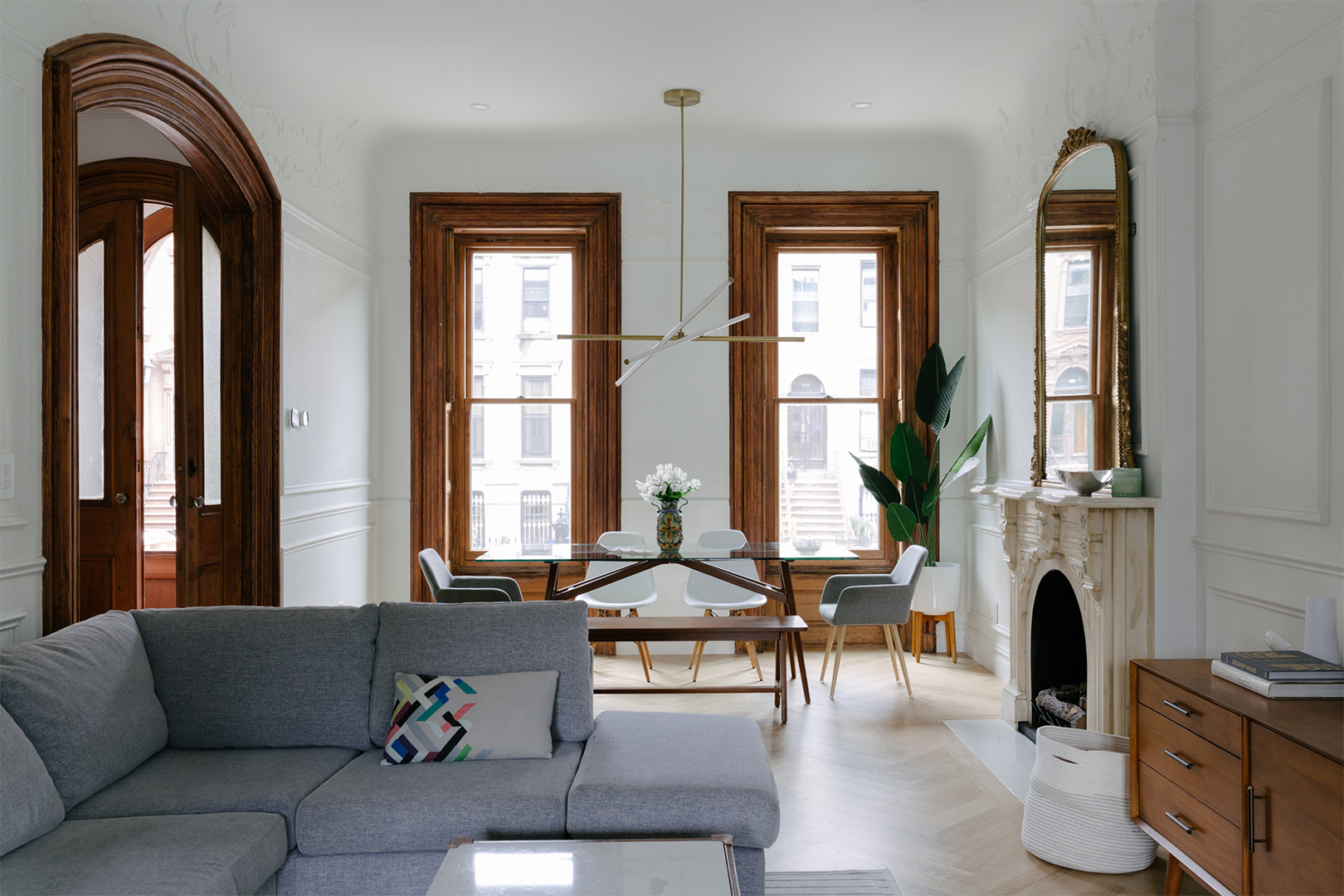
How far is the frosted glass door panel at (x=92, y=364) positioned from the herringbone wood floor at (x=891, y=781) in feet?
10.4

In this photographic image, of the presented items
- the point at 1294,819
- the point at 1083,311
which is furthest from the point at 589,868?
the point at 1083,311

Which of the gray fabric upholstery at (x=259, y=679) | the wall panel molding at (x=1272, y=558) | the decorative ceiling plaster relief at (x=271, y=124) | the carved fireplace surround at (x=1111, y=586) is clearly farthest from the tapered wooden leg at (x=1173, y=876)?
the decorative ceiling plaster relief at (x=271, y=124)

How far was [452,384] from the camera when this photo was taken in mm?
6340

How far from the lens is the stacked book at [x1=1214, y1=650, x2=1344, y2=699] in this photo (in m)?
2.47

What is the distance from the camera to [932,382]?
595 centimetres

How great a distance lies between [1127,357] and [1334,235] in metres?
1.04

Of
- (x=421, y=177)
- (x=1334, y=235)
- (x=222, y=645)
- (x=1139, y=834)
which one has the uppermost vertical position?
(x=421, y=177)

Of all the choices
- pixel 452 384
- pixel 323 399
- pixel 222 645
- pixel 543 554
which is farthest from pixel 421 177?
pixel 222 645

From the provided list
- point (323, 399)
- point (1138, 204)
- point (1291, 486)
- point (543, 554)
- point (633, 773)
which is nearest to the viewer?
point (633, 773)

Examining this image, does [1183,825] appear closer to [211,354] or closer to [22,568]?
[22,568]

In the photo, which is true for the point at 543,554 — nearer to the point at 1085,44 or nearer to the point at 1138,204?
the point at 1138,204

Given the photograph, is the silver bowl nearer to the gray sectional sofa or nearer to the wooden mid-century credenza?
the wooden mid-century credenza

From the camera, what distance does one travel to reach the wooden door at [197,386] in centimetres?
452

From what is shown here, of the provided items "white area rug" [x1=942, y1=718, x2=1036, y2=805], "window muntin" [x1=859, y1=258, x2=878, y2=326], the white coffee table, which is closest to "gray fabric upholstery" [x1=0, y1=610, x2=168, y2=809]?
the white coffee table
